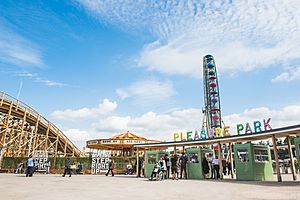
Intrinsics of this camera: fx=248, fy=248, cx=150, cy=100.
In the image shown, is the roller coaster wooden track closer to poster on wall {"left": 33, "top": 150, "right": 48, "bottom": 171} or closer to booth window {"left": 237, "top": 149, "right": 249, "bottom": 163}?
poster on wall {"left": 33, "top": 150, "right": 48, "bottom": 171}

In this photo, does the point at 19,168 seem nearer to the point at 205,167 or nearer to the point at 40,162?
the point at 40,162

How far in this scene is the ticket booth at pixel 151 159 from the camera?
18125mm

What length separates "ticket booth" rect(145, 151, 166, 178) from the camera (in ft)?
59.5

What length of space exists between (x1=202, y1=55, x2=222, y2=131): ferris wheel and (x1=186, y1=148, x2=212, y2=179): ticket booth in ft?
110

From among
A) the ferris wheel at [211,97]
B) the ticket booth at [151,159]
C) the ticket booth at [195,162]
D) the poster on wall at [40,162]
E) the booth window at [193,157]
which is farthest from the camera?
the ferris wheel at [211,97]

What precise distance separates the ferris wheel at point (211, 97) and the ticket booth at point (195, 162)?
1318 inches

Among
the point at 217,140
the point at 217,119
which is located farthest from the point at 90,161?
the point at 217,119

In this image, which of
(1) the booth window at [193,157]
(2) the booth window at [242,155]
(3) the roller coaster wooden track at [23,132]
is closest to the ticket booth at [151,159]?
(1) the booth window at [193,157]

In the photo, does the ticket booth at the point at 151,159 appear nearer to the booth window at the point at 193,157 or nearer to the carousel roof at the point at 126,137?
the booth window at the point at 193,157

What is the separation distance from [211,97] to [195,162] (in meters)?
35.3

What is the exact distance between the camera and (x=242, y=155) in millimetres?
14203

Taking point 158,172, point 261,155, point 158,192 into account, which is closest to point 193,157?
point 158,172

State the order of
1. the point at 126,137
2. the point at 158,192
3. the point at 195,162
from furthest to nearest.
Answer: the point at 126,137
the point at 195,162
the point at 158,192

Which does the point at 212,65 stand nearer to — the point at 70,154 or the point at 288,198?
the point at 70,154
